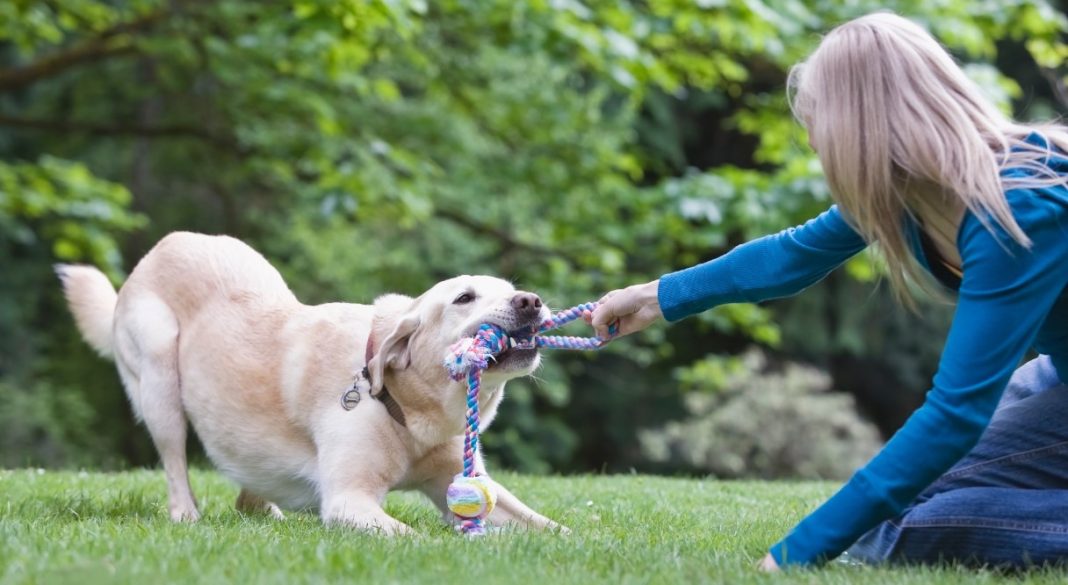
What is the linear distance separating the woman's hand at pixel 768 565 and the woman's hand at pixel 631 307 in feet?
3.59

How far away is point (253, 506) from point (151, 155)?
10878 mm

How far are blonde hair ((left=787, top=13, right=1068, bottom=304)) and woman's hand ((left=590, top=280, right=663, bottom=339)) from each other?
982mm

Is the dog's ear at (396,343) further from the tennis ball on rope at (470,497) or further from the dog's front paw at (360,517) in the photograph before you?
the tennis ball on rope at (470,497)

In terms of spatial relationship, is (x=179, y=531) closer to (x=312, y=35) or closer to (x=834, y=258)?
(x=834, y=258)

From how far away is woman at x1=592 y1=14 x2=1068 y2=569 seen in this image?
3.13 meters

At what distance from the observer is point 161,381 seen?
5.38 metres

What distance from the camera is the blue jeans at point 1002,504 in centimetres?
357

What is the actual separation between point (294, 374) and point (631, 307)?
5.06 ft

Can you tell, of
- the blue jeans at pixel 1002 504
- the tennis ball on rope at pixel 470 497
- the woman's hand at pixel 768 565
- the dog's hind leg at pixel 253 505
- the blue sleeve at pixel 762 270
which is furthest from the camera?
the dog's hind leg at pixel 253 505

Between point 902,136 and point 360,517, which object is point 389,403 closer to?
point 360,517

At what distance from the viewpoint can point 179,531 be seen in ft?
13.3

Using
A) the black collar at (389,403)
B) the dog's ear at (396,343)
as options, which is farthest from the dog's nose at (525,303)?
the black collar at (389,403)

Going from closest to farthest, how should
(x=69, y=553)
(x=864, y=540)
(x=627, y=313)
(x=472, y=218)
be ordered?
(x=69, y=553) < (x=864, y=540) < (x=627, y=313) < (x=472, y=218)

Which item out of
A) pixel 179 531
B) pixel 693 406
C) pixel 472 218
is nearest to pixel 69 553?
pixel 179 531
